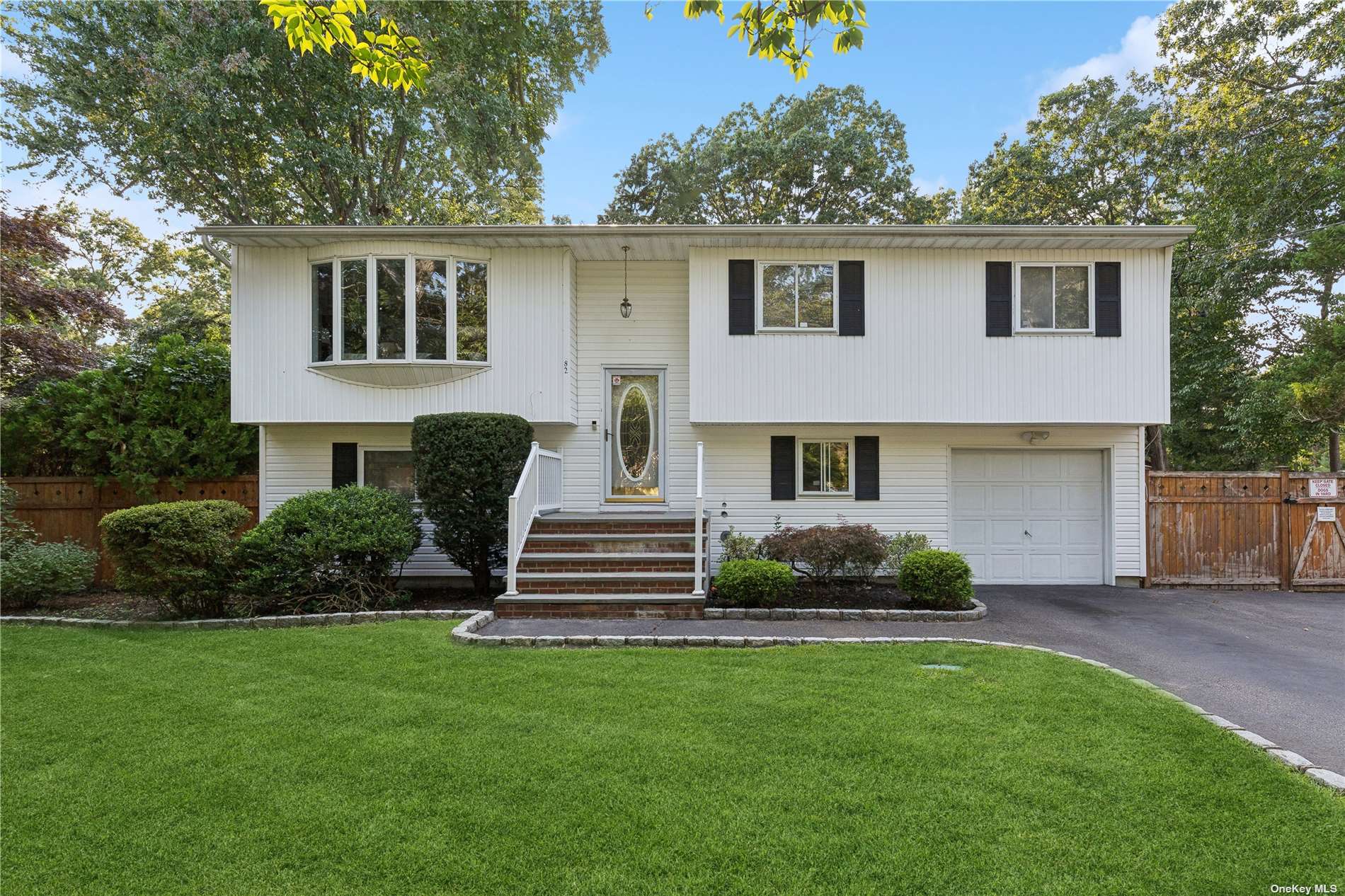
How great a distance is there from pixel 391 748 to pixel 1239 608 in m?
10.2

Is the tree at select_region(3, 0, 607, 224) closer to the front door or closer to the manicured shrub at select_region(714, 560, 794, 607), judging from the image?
the front door

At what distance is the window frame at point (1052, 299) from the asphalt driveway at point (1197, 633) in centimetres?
389

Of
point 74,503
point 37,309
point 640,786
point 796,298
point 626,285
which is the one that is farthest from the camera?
point 626,285

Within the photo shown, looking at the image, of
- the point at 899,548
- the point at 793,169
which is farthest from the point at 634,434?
the point at 793,169

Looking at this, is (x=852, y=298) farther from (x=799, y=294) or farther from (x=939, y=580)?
(x=939, y=580)

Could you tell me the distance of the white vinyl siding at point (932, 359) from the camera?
9711mm

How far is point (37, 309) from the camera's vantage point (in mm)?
9727

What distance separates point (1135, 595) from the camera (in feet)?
30.8

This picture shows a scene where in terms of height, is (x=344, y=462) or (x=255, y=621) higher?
(x=344, y=462)

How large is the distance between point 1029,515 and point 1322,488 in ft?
13.7

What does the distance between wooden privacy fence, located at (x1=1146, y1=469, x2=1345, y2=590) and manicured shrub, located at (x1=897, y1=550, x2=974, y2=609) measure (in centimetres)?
452

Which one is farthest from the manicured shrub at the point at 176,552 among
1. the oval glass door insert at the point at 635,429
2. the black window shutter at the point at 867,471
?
the black window shutter at the point at 867,471

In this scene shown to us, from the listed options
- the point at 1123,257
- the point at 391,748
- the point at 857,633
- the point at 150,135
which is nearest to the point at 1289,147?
the point at 1123,257

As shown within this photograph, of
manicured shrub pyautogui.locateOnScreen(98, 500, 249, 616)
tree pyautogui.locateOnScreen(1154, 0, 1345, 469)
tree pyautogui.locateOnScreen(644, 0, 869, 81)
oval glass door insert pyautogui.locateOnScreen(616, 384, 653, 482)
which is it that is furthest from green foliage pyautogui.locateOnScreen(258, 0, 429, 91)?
tree pyautogui.locateOnScreen(1154, 0, 1345, 469)
